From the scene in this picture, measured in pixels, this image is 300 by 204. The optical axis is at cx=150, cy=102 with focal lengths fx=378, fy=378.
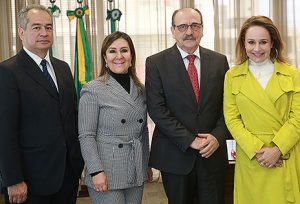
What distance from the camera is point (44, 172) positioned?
2004 mm

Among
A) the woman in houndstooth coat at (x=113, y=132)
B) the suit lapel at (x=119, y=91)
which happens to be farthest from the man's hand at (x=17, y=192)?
the suit lapel at (x=119, y=91)

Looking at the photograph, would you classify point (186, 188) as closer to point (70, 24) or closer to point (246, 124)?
point (246, 124)

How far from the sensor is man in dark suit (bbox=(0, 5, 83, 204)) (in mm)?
1882

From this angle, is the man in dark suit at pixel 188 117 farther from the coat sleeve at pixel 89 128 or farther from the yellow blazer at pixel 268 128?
the coat sleeve at pixel 89 128

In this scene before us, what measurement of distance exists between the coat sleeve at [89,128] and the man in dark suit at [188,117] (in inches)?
12.8

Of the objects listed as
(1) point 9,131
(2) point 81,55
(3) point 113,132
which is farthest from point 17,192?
(2) point 81,55

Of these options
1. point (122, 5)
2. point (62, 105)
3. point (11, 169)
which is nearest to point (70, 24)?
point (122, 5)

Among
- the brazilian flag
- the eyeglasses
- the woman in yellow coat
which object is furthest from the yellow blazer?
the brazilian flag

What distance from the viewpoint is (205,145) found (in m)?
2.04

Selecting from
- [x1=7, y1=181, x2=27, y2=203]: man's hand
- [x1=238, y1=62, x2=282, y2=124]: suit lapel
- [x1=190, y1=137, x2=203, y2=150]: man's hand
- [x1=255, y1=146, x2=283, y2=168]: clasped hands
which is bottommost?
[x1=7, y1=181, x2=27, y2=203]: man's hand

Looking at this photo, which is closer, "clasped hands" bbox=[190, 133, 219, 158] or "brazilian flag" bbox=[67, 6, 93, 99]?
"clasped hands" bbox=[190, 133, 219, 158]

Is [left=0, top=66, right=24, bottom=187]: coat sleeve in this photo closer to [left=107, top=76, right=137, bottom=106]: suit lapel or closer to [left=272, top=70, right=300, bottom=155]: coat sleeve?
[left=107, top=76, right=137, bottom=106]: suit lapel

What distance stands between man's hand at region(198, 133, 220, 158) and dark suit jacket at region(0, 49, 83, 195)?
2.35ft

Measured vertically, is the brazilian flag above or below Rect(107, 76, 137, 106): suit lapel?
above
